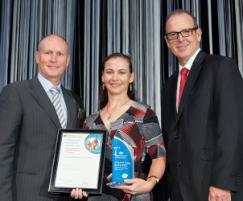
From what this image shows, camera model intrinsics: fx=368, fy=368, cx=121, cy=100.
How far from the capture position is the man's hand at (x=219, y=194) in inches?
65.1

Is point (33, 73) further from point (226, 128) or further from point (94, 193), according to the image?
point (226, 128)

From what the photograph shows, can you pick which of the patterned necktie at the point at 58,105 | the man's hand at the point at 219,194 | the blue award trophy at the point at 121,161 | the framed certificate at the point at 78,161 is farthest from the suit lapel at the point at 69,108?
the man's hand at the point at 219,194

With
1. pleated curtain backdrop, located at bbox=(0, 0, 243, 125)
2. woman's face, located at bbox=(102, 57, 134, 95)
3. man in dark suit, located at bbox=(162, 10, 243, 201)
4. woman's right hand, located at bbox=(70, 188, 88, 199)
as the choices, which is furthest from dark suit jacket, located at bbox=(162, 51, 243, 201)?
pleated curtain backdrop, located at bbox=(0, 0, 243, 125)

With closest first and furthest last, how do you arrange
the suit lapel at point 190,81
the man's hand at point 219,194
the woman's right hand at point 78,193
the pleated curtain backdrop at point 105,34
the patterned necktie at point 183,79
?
the man's hand at point 219,194, the woman's right hand at point 78,193, the suit lapel at point 190,81, the patterned necktie at point 183,79, the pleated curtain backdrop at point 105,34

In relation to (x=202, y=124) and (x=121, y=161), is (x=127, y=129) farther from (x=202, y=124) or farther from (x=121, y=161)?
(x=202, y=124)

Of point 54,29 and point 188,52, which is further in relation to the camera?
point 54,29

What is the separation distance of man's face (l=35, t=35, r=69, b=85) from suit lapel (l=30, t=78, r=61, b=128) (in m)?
0.17

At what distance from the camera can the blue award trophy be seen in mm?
1740

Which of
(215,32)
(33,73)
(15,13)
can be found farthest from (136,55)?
(15,13)

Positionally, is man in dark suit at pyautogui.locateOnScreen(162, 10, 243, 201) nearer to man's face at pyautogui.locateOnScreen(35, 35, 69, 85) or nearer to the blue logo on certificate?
the blue logo on certificate

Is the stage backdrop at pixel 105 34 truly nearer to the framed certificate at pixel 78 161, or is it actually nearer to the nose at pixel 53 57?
the nose at pixel 53 57

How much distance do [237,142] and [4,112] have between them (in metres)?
1.17

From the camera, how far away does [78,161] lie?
184 centimetres

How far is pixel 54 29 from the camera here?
3080 millimetres
